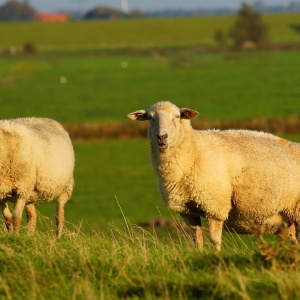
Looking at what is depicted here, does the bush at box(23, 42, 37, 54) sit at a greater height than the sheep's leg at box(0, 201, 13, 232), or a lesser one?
lesser

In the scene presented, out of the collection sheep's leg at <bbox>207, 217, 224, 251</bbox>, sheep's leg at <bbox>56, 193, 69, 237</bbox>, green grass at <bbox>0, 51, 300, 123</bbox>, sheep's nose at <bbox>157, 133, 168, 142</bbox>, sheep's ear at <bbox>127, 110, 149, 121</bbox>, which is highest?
sheep's ear at <bbox>127, 110, 149, 121</bbox>

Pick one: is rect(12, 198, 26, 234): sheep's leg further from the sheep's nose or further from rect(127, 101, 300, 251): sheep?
the sheep's nose

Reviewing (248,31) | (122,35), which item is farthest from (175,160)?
(122,35)

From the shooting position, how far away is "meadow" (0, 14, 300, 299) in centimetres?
766

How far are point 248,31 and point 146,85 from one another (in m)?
76.3

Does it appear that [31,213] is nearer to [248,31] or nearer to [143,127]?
[143,127]

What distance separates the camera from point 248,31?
158 metres

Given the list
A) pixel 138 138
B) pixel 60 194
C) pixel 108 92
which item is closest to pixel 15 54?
pixel 108 92

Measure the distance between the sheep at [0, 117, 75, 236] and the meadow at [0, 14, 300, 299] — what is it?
1.55 ft

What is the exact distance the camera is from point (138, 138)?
50.6 metres

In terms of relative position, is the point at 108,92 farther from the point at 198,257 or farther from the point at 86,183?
the point at 198,257

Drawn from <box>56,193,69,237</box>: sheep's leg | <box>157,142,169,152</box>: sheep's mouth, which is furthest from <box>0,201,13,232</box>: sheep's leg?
<box>157,142,169,152</box>: sheep's mouth

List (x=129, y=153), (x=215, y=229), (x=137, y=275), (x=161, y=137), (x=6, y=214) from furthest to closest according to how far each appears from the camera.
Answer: (x=129, y=153), (x=6, y=214), (x=215, y=229), (x=161, y=137), (x=137, y=275)

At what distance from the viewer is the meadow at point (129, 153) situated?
766 cm
